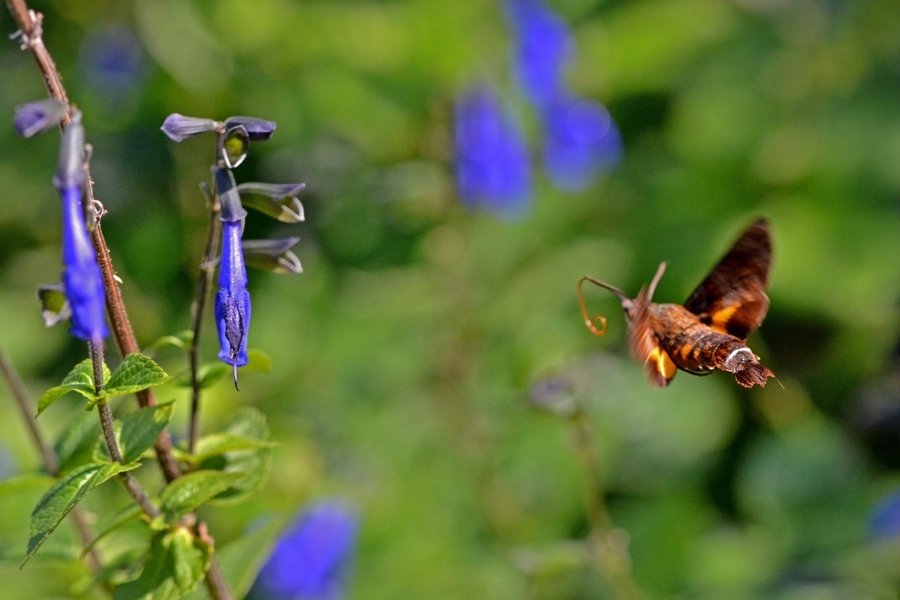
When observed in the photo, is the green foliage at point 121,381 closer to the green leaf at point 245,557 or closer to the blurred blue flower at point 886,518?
the green leaf at point 245,557

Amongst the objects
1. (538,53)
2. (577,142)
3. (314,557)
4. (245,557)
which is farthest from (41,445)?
(538,53)

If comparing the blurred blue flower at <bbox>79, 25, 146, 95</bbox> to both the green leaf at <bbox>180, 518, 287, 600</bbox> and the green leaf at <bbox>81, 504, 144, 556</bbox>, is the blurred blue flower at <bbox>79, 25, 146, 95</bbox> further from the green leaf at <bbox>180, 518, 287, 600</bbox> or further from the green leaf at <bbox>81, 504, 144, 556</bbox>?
the green leaf at <bbox>81, 504, 144, 556</bbox>

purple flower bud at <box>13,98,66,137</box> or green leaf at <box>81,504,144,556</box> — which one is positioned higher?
purple flower bud at <box>13,98,66,137</box>

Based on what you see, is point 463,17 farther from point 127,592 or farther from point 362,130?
point 127,592

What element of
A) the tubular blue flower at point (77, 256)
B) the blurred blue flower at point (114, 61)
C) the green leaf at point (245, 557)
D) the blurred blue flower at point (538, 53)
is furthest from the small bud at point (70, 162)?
the blurred blue flower at point (114, 61)

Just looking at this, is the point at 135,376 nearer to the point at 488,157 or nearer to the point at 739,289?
the point at 739,289

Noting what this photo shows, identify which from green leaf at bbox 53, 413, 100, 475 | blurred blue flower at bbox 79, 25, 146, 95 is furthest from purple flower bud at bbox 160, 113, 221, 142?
blurred blue flower at bbox 79, 25, 146, 95
